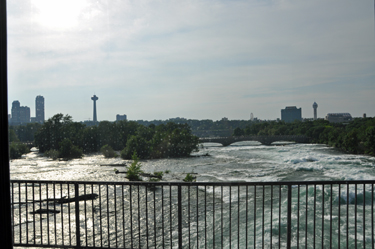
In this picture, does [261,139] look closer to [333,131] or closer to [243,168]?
[333,131]

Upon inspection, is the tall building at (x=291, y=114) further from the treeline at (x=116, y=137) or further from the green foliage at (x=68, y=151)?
the green foliage at (x=68, y=151)

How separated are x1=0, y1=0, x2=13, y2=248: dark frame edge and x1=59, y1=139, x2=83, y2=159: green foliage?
30108mm

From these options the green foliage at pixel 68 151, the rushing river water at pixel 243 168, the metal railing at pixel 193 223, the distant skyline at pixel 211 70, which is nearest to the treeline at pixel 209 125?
the distant skyline at pixel 211 70

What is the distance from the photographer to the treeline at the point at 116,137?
Result: 3052 cm

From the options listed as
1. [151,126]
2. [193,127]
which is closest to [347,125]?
[193,127]

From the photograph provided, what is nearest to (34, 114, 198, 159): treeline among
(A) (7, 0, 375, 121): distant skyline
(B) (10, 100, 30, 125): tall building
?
(A) (7, 0, 375, 121): distant skyline

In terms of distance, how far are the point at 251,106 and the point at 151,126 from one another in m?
25.1

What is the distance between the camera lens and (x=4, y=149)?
1035mm

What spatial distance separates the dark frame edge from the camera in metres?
1.03

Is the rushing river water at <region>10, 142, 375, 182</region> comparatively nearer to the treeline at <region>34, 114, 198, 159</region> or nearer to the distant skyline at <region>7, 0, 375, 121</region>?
the treeline at <region>34, 114, 198, 159</region>

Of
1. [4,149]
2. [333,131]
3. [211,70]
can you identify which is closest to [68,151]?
[333,131]

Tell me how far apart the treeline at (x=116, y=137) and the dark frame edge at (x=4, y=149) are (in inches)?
1113

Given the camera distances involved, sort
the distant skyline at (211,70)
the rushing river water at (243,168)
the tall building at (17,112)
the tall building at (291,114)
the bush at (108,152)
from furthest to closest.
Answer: the distant skyline at (211,70), the tall building at (291,114), the bush at (108,152), the rushing river water at (243,168), the tall building at (17,112)

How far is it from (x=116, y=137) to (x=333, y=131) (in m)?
23.8
